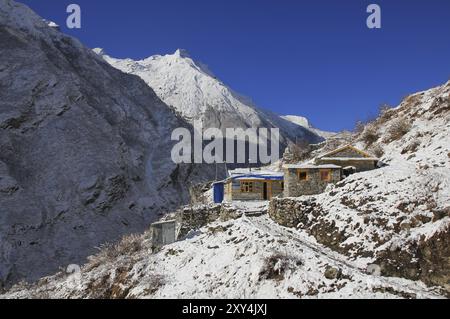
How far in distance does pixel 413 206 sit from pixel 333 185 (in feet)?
27.0

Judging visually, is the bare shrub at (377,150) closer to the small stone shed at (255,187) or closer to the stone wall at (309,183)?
the stone wall at (309,183)

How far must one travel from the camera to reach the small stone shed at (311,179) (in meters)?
31.3

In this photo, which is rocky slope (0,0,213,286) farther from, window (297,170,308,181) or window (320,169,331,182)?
window (320,169,331,182)

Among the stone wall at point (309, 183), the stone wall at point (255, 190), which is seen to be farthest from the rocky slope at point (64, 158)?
the stone wall at point (309, 183)

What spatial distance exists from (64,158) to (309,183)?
54996 mm

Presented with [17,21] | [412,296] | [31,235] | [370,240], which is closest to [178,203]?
[31,235]

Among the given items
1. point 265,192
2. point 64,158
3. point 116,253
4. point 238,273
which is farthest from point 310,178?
point 64,158

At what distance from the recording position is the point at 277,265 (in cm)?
2002

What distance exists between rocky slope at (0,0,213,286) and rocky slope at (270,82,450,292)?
43.6 metres

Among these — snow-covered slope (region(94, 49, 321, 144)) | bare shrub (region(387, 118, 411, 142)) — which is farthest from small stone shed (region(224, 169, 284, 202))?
snow-covered slope (region(94, 49, 321, 144))

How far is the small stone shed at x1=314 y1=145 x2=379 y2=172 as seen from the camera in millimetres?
32750

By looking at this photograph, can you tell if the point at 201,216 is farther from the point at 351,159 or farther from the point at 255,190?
the point at 351,159

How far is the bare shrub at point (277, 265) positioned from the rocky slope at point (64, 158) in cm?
4509
